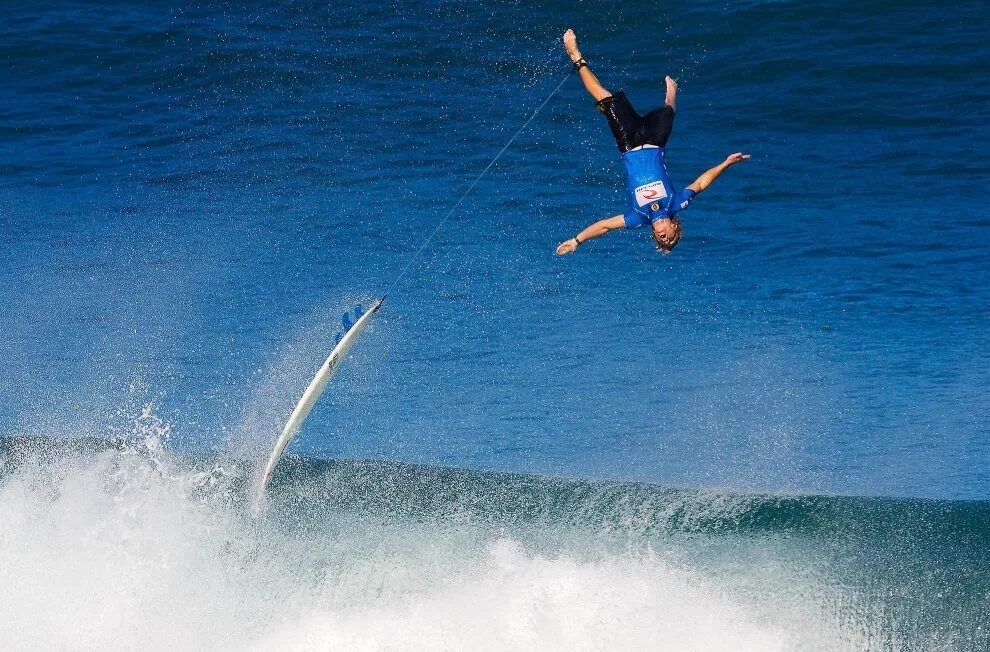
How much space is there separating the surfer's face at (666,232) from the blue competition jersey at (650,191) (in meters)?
0.05

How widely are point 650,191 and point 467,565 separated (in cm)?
300

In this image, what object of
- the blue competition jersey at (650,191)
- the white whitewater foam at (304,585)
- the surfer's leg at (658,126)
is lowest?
the white whitewater foam at (304,585)

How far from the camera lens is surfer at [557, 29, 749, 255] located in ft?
28.1

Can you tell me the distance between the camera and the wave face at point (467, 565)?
8164mm

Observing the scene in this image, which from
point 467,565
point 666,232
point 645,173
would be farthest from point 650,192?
point 467,565

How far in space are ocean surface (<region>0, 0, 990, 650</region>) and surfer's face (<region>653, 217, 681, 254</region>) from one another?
2181mm

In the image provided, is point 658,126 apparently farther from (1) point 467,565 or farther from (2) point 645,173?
(1) point 467,565

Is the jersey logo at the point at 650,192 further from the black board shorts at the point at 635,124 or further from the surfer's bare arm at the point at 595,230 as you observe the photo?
the black board shorts at the point at 635,124

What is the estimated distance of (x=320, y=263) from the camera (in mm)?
16766

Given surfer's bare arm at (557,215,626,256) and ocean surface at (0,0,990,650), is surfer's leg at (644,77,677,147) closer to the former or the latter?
surfer's bare arm at (557,215,626,256)

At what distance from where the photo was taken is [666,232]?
852cm

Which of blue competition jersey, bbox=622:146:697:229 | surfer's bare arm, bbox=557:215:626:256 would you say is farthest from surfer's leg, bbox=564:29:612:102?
surfer's bare arm, bbox=557:215:626:256

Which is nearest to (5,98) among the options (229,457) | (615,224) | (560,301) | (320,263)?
(320,263)

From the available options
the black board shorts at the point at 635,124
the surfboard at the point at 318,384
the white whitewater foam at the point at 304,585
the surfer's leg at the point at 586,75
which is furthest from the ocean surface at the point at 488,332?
the surfer's leg at the point at 586,75
